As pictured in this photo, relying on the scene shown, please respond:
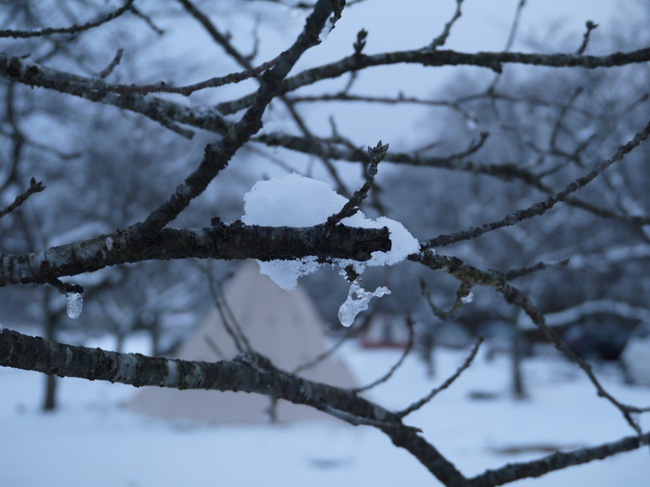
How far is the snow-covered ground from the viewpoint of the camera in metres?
6.34

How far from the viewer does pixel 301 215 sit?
1.24 metres

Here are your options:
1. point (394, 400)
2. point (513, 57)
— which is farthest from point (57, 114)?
point (513, 57)

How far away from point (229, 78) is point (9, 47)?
6.60 m

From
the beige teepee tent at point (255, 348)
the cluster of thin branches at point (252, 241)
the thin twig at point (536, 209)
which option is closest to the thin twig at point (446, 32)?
the cluster of thin branches at point (252, 241)

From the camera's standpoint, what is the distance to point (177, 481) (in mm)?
6328

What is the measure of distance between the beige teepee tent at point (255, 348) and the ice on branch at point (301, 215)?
8.74 m

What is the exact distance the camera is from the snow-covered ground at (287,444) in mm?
6344

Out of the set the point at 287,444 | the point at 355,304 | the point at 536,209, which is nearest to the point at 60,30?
the point at 355,304

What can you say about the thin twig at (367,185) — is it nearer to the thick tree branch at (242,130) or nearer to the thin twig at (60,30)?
the thick tree branch at (242,130)

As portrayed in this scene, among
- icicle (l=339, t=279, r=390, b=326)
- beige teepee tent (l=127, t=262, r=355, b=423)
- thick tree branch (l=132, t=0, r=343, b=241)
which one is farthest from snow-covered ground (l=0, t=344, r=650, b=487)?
thick tree branch (l=132, t=0, r=343, b=241)

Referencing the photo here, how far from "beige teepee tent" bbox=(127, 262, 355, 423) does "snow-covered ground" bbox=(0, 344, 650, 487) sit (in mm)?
243

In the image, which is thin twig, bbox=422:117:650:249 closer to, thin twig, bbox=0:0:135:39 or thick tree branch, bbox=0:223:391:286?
thick tree branch, bbox=0:223:391:286

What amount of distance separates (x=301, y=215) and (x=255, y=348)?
9184 millimetres

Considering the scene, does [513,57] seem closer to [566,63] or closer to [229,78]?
[566,63]
